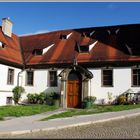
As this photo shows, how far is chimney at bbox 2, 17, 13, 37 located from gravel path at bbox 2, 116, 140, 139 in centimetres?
1931

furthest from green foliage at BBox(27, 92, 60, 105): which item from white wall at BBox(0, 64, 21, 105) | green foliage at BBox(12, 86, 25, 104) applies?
white wall at BBox(0, 64, 21, 105)

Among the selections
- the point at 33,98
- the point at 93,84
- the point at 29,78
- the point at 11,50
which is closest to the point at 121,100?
the point at 93,84

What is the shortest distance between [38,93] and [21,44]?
7.55 m

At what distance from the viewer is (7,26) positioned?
30016 millimetres

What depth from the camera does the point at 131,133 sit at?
1104 cm

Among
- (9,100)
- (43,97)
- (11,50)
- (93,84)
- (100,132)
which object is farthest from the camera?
(11,50)

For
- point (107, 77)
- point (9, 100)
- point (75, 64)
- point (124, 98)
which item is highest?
point (75, 64)

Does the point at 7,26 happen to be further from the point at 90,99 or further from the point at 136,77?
the point at 136,77

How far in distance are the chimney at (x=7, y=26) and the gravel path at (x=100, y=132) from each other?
760 inches

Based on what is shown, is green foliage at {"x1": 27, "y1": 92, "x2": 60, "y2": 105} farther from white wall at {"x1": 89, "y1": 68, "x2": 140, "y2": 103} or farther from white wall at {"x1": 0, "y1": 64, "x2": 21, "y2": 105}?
white wall at {"x1": 89, "y1": 68, "x2": 140, "y2": 103}

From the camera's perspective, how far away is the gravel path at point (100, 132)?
10797 millimetres

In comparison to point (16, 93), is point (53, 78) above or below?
above

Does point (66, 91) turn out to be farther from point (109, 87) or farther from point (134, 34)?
point (134, 34)

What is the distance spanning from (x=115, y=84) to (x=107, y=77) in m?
1.01
